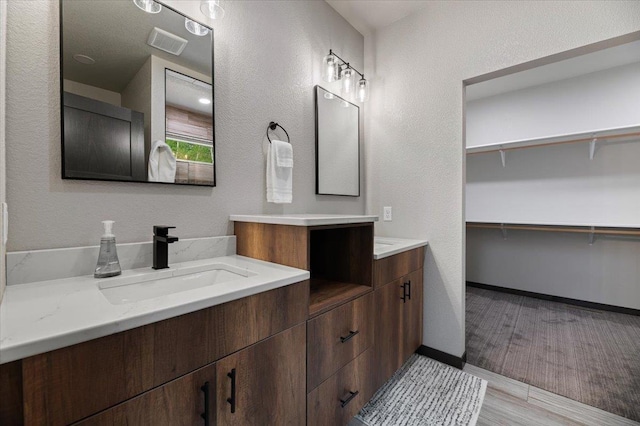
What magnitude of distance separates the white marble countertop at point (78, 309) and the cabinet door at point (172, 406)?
0.60ft

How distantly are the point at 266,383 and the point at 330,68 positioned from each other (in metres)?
1.97

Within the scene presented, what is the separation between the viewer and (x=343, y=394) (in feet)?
4.16

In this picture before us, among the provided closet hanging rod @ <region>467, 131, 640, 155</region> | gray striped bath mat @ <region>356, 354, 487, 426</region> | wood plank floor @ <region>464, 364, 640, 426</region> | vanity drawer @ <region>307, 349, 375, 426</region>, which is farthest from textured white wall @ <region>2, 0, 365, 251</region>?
closet hanging rod @ <region>467, 131, 640, 155</region>

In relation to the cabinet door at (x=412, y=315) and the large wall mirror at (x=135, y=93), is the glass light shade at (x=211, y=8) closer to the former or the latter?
the large wall mirror at (x=135, y=93)

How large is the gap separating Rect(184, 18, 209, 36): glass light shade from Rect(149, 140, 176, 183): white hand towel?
57 centimetres

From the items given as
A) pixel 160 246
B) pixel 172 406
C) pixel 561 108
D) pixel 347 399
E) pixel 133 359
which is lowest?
pixel 347 399

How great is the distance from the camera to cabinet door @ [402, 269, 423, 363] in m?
1.82

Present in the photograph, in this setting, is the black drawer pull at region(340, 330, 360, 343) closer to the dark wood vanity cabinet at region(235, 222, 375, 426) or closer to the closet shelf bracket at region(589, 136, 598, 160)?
the dark wood vanity cabinet at region(235, 222, 375, 426)

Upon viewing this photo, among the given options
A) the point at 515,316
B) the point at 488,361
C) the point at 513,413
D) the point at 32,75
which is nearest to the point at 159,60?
the point at 32,75

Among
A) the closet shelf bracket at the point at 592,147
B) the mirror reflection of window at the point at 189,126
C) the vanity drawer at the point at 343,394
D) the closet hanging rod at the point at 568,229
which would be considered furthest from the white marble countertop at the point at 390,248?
the closet shelf bracket at the point at 592,147

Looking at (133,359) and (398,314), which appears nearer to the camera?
(133,359)

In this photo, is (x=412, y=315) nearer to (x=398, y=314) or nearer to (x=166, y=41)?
(x=398, y=314)

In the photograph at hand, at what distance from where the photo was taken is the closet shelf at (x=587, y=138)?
2631 mm

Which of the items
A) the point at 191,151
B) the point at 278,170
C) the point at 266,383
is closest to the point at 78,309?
the point at 266,383
